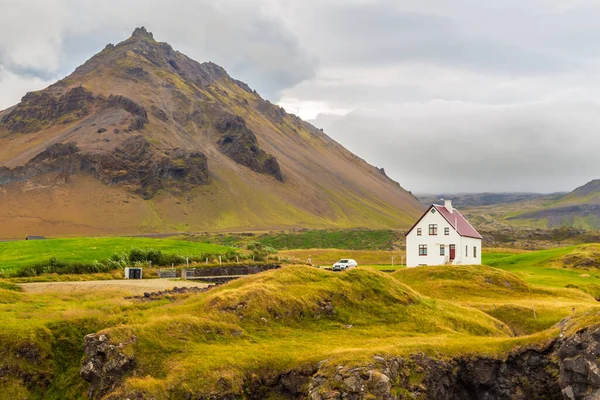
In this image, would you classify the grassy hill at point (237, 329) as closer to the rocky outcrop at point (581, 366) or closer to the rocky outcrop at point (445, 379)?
the rocky outcrop at point (445, 379)

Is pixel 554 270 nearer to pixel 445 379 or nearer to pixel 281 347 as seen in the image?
pixel 445 379

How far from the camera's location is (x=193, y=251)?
80188 millimetres

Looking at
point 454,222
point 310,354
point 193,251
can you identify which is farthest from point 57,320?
point 454,222

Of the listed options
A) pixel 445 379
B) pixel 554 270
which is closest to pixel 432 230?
pixel 554 270

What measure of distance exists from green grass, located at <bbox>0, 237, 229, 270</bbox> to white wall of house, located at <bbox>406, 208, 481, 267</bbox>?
31.6m

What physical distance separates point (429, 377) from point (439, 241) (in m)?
63.3

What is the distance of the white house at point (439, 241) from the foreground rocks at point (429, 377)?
5817cm

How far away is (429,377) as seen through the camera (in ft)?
101

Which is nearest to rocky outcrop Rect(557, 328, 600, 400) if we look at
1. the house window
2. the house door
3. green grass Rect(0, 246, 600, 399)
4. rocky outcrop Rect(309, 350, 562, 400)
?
green grass Rect(0, 246, 600, 399)

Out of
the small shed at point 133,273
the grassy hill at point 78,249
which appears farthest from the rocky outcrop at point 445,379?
the grassy hill at point 78,249

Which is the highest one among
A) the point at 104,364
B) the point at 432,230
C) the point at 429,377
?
the point at 432,230

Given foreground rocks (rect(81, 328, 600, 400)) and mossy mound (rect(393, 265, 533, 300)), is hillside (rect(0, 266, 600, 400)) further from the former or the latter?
mossy mound (rect(393, 265, 533, 300))

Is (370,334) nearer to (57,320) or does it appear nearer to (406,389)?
(406,389)

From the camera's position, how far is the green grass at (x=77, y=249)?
218 feet
